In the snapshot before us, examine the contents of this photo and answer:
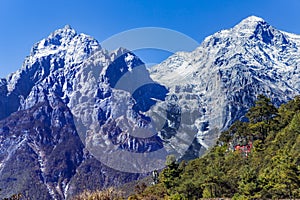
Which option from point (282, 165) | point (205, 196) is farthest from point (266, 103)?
point (282, 165)

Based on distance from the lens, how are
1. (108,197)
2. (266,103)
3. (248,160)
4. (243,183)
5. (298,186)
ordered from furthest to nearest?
(266,103)
(248,160)
(243,183)
(108,197)
(298,186)

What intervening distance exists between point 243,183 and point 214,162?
18730 millimetres

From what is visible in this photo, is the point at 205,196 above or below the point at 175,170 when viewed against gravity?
below

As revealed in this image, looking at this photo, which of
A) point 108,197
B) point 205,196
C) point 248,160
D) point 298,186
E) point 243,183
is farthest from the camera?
point 248,160

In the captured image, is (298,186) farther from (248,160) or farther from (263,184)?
(248,160)

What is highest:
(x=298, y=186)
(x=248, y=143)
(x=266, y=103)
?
(x=266, y=103)

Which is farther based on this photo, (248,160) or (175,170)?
(175,170)

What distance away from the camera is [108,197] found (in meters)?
40.2

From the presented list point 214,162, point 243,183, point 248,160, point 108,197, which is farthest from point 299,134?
point 108,197

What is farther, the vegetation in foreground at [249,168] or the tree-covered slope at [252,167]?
the tree-covered slope at [252,167]

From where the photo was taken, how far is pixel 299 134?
50281 millimetres

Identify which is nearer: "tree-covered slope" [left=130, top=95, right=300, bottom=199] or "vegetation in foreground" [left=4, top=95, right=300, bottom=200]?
"vegetation in foreground" [left=4, top=95, right=300, bottom=200]

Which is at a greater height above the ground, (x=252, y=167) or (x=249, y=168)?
(x=252, y=167)

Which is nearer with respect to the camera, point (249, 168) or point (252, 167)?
point (249, 168)
